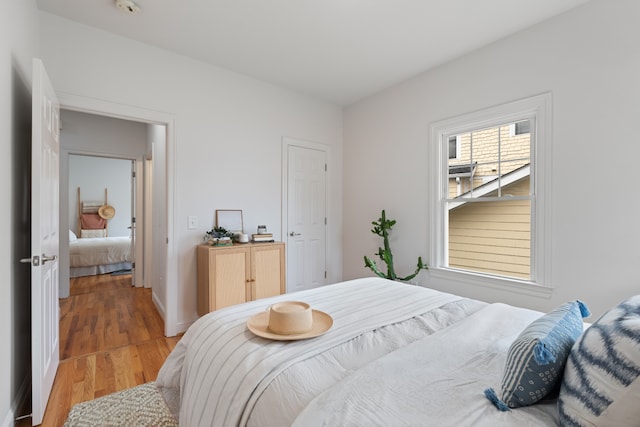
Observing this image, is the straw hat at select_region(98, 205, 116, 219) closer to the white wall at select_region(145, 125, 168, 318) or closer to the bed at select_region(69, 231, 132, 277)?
the bed at select_region(69, 231, 132, 277)

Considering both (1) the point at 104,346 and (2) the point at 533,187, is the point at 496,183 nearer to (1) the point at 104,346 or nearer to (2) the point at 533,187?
(2) the point at 533,187

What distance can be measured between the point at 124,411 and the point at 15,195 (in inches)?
56.2

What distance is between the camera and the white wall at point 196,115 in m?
2.51

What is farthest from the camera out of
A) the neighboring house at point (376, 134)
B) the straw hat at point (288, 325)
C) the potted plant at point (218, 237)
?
the potted plant at point (218, 237)

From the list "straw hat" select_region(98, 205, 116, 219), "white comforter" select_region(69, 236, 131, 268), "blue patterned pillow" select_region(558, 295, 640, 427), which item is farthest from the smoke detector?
"straw hat" select_region(98, 205, 116, 219)

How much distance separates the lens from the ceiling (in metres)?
2.28

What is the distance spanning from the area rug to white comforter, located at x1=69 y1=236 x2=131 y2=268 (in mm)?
4533

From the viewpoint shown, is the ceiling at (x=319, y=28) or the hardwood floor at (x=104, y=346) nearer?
the hardwood floor at (x=104, y=346)

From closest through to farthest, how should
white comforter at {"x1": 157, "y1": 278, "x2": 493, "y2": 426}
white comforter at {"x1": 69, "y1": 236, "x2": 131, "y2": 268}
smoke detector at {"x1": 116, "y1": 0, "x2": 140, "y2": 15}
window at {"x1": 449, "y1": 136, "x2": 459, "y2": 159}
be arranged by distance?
white comforter at {"x1": 157, "y1": 278, "x2": 493, "y2": 426} → smoke detector at {"x1": 116, "y1": 0, "x2": 140, "y2": 15} → window at {"x1": 449, "y1": 136, "x2": 459, "y2": 159} → white comforter at {"x1": 69, "y1": 236, "x2": 131, "y2": 268}

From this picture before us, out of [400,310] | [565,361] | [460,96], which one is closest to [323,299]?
[400,310]

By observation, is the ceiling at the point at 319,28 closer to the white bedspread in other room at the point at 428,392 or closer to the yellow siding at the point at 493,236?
the yellow siding at the point at 493,236

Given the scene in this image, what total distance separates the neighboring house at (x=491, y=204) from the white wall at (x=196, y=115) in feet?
6.27

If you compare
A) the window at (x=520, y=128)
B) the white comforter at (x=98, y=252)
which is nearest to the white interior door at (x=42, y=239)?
the window at (x=520, y=128)

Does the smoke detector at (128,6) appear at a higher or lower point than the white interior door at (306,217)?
higher
